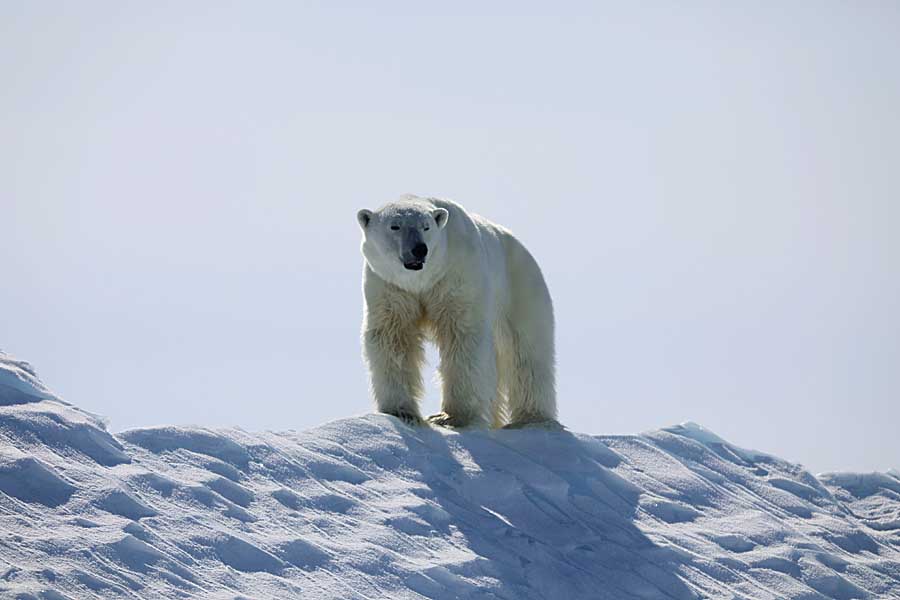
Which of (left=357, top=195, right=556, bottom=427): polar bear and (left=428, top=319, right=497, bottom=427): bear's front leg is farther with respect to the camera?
(left=428, top=319, right=497, bottom=427): bear's front leg

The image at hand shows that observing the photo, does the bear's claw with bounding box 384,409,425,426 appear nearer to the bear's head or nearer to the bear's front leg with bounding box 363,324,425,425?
the bear's front leg with bounding box 363,324,425,425

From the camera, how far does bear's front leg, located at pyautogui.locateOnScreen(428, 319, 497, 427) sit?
1012 cm

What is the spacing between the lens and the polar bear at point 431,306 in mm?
9875

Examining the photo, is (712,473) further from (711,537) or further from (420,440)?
(420,440)

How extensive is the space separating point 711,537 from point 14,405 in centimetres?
496

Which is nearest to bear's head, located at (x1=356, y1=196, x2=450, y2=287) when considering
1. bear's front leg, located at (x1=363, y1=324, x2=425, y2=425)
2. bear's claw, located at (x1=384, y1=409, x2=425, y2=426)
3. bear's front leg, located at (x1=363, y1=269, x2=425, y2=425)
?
bear's front leg, located at (x1=363, y1=269, x2=425, y2=425)

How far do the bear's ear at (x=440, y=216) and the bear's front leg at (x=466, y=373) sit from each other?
2.58ft

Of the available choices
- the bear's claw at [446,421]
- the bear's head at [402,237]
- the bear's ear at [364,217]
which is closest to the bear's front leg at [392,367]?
the bear's claw at [446,421]

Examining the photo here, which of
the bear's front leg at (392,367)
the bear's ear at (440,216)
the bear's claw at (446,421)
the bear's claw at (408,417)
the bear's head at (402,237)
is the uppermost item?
the bear's ear at (440,216)

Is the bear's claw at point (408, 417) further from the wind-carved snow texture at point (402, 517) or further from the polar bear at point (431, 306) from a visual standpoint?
the wind-carved snow texture at point (402, 517)

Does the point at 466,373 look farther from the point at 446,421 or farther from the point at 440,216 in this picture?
the point at 440,216

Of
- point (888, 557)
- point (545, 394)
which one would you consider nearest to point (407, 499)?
point (545, 394)

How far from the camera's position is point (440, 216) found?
9961 millimetres

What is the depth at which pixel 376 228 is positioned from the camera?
997 cm
